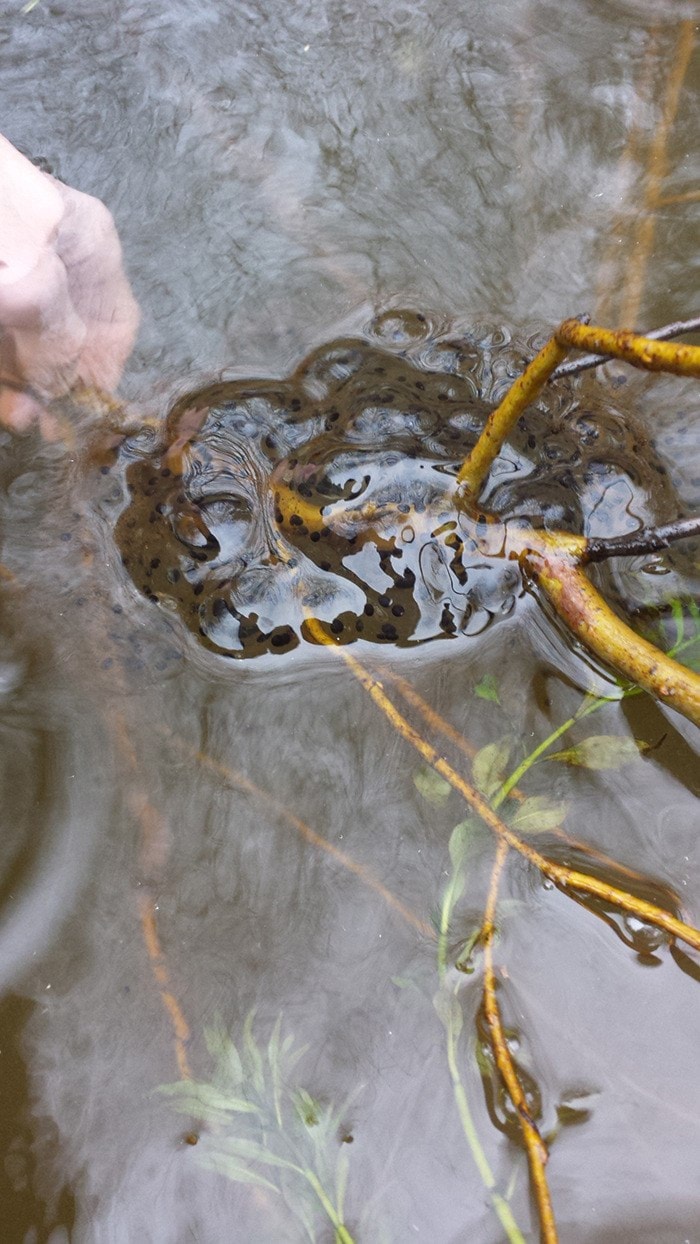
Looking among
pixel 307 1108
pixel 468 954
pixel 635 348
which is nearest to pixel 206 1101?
pixel 307 1108

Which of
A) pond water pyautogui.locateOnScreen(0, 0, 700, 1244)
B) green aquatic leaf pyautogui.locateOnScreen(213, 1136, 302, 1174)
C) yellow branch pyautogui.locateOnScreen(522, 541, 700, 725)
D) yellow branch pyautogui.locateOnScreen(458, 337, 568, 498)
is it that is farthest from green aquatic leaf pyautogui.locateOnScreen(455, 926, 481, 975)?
yellow branch pyautogui.locateOnScreen(458, 337, 568, 498)

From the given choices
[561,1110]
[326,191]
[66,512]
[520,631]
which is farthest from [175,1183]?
[326,191]

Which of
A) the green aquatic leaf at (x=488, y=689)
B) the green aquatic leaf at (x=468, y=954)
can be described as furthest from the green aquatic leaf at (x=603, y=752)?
the green aquatic leaf at (x=468, y=954)

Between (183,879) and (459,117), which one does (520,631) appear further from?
(459,117)

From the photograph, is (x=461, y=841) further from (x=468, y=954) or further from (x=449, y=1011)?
(x=449, y=1011)

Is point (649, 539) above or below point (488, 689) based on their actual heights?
above

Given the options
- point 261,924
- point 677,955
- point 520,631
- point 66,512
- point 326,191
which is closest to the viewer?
point 677,955
